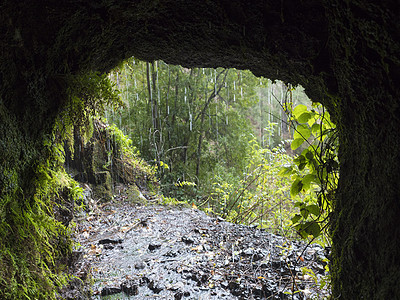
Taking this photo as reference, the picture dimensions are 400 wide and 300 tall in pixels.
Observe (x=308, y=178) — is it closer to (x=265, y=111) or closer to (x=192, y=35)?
(x=265, y=111)

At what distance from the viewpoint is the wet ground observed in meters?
3.26

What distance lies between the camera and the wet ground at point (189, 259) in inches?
128

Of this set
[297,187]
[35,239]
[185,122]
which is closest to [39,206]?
[35,239]

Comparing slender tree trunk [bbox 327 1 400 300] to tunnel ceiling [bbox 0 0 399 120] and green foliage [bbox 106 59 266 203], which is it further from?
green foliage [bbox 106 59 266 203]

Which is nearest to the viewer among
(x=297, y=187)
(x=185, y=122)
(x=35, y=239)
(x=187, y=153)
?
(x=35, y=239)

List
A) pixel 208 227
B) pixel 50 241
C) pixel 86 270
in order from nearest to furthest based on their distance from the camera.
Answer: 1. pixel 50 241
2. pixel 86 270
3. pixel 208 227

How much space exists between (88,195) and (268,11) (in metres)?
5.29

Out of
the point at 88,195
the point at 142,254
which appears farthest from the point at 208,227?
the point at 88,195

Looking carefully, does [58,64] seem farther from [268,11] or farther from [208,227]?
[208,227]

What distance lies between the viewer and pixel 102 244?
4.48 m

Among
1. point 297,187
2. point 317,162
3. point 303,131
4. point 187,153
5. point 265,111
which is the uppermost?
point 265,111

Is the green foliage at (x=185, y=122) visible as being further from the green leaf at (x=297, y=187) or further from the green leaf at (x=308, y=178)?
the green leaf at (x=308, y=178)

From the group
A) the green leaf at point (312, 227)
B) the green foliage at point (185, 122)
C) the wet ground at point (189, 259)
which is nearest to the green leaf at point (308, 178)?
the green leaf at point (312, 227)

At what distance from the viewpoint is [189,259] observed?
4109 mm
